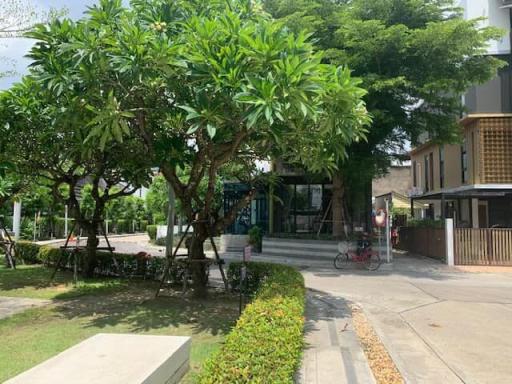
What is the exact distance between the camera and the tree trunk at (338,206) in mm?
21344

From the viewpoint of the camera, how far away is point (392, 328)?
848 centimetres

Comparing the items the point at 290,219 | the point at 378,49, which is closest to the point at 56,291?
the point at 378,49

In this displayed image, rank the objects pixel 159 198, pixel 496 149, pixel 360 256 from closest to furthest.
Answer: pixel 360 256 < pixel 496 149 < pixel 159 198

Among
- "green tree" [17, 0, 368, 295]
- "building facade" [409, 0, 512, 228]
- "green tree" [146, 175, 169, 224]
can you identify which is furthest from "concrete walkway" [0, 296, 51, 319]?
"green tree" [146, 175, 169, 224]

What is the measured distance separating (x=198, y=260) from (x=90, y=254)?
508cm

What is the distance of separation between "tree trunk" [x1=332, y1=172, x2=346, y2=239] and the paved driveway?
463 centimetres

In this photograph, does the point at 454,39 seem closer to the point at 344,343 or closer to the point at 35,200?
the point at 344,343

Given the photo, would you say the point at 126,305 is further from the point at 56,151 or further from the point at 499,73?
the point at 499,73

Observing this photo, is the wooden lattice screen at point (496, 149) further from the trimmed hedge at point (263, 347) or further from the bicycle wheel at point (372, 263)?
the trimmed hedge at point (263, 347)

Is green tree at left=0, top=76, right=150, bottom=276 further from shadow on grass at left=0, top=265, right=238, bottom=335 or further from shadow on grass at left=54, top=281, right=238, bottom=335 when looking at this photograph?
shadow on grass at left=54, top=281, right=238, bottom=335

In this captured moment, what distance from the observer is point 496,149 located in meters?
20.7

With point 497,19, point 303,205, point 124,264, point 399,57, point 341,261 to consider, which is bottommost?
point 341,261

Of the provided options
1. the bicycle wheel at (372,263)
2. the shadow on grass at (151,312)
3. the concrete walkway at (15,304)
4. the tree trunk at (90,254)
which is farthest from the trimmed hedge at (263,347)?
the bicycle wheel at (372,263)

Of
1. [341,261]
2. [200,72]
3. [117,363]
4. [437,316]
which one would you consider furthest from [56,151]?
[341,261]
